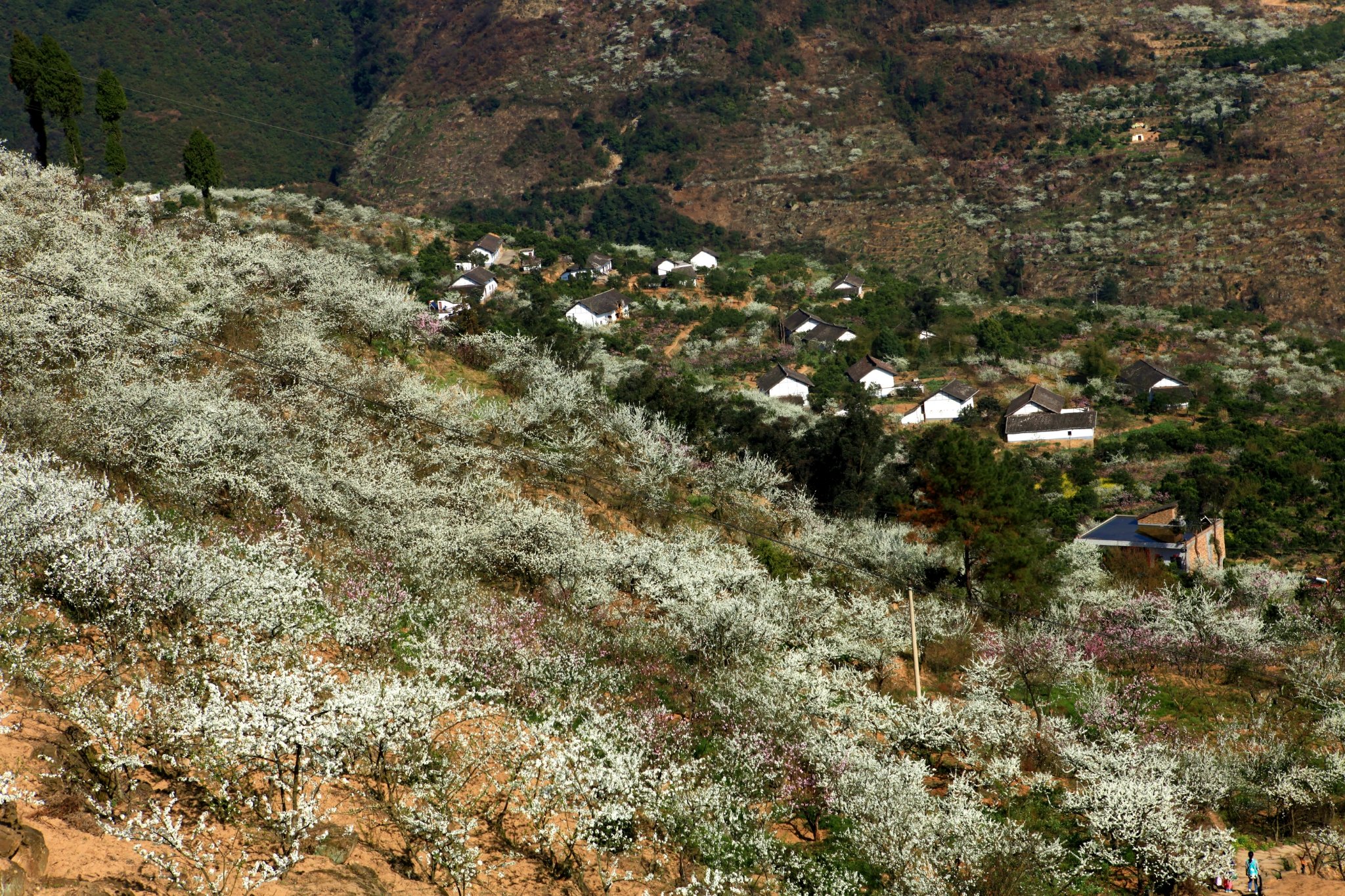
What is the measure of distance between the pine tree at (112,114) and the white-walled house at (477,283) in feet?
73.0

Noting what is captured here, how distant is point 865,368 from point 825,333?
6.41 metres

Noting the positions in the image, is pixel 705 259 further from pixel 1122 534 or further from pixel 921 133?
pixel 921 133

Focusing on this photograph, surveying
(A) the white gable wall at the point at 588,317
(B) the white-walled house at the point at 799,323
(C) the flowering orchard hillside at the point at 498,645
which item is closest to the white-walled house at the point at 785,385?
(B) the white-walled house at the point at 799,323

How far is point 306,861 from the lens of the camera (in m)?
9.55

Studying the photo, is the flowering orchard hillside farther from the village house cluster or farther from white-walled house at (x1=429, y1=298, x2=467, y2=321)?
the village house cluster

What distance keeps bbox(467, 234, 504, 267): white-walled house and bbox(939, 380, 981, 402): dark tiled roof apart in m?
34.5

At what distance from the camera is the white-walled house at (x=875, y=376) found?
65500 millimetres

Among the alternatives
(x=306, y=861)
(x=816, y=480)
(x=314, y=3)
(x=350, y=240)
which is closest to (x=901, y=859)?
(x=306, y=861)

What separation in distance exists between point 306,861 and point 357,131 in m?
153

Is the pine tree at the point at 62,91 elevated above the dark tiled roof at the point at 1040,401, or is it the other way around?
the pine tree at the point at 62,91

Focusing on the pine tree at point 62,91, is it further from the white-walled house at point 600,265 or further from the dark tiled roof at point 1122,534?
the white-walled house at point 600,265

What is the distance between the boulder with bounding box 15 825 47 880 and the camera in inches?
319

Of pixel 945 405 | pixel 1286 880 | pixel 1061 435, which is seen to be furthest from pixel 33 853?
pixel 945 405

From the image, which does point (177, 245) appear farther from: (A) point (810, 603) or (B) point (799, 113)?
(B) point (799, 113)
